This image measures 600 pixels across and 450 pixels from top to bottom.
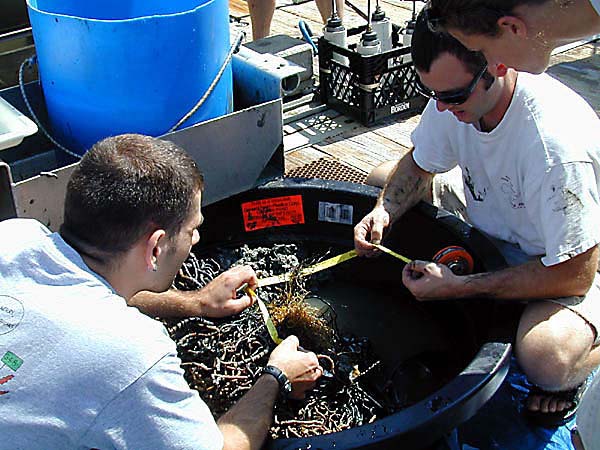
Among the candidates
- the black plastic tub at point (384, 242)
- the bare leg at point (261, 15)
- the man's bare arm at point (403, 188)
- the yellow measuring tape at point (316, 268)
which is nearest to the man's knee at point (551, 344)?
the black plastic tub at point (384, 242)

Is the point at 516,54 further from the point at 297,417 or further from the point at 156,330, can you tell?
the point at 297,417

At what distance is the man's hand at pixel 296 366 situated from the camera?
1763 millimetres

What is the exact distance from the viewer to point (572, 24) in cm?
134

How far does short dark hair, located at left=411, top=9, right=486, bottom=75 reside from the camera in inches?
73.7

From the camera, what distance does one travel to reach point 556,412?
6.82 ft

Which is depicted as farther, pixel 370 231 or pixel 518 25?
pixel 370 231

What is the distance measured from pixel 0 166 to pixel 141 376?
774 mm

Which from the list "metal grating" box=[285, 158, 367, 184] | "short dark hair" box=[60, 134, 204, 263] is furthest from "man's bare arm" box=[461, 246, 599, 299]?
"metal grating" box=[285, 158, 367, 184]

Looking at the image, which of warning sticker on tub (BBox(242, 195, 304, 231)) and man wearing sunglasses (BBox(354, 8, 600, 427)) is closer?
man wearing sunglasses (BBox(354, 8, 600, 427))

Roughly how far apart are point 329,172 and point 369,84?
22.7 inches

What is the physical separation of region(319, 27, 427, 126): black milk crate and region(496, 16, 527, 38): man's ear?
6.48 ft

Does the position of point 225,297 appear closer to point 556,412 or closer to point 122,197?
A: point 122,197

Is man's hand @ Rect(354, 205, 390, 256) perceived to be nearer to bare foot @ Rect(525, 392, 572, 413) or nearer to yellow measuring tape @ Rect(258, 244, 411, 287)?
yellow measuring tape @ Rect(258, 244, 411, 287)

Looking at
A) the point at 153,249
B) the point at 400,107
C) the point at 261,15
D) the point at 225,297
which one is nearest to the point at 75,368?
the point at 153,249
